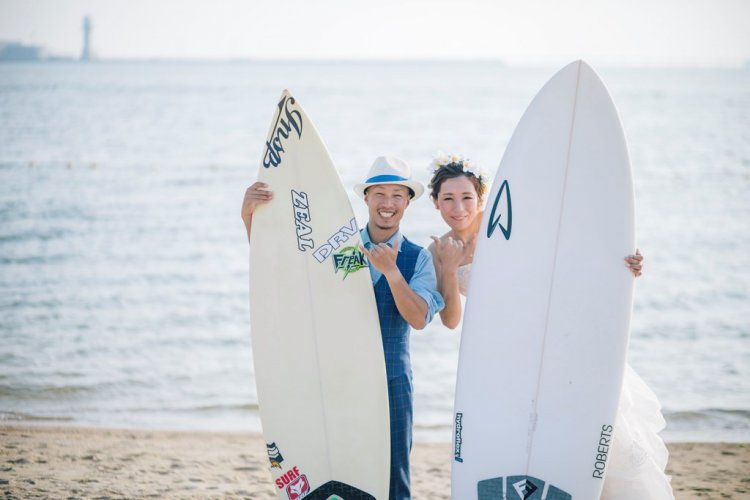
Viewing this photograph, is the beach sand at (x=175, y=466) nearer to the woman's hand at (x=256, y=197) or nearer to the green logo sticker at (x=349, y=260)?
the green logo sticker at (x=349, y=260)

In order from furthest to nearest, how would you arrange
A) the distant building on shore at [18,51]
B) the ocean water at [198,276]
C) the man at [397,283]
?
the distant building on shore at [18,51] < the ocean water at [198,276] < the man at [397,283]

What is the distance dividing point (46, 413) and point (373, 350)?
11.3 ft

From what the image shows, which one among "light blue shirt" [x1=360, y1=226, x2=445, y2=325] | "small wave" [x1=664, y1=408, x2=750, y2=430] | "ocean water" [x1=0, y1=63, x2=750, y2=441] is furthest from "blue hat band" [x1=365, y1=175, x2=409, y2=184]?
"small wave" [x1=664, y1=408, x2=750, y2=430]

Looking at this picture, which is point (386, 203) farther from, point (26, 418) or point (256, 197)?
point (26, 418)

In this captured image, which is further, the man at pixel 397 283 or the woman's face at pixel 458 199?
the woman's face at pixel 458 199

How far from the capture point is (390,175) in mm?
3074

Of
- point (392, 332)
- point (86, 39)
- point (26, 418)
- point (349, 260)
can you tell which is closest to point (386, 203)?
point (349, 260)

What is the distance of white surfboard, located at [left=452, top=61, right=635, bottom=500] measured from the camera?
3299 mm

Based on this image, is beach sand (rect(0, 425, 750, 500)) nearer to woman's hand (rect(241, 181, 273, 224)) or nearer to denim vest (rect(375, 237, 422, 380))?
denim vest (rect(375, 237, 422, 380))

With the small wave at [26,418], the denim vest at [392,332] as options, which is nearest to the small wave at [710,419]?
the denim vest at [392,332]

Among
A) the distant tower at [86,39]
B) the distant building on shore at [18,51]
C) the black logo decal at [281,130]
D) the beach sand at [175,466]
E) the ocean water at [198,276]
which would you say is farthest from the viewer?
the distant tower at [86,39]

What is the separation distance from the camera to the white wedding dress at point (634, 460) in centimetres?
322

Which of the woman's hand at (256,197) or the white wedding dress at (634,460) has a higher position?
the woman's hand at (256,197)

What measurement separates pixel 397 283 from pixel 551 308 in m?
0.81
